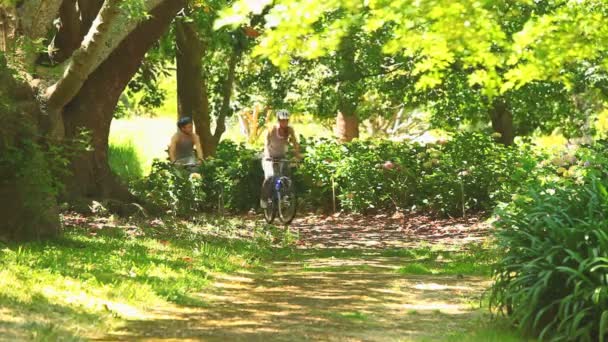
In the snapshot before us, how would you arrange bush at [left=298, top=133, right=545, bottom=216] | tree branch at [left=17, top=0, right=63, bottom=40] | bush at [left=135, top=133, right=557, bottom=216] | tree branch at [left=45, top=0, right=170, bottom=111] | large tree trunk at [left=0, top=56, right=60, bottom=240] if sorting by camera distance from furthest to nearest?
1. bush at [left=298, top=133, right=545, bottom=216]
2. bush at [left=135, top=133, right=557, bottom=216]
3. tree branch at [left=45, top=0, right=170, bottom=111]
4. tree branch at [left=17, top=0, right=63, bottom=40]
5. large tree trunk at [left=0, top=56, right=60, bottom=240]

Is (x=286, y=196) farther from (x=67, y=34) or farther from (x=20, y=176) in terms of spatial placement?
(x=20, y=176)

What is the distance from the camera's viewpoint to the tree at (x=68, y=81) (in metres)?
10.8

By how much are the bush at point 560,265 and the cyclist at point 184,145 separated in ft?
27.0

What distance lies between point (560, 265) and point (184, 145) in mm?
9433

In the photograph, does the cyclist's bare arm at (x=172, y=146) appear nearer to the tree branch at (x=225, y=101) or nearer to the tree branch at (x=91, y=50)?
the tree branch at (x=91, y=50)

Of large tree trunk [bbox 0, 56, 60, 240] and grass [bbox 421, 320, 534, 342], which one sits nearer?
grass [bbox 421, 320, 534, 342]

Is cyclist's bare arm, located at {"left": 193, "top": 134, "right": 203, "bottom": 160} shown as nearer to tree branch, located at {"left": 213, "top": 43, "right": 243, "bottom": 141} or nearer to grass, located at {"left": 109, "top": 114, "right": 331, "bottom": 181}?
tree branch, located at {"left": 213, "top": 43, "right": 243, "bottom": 141}

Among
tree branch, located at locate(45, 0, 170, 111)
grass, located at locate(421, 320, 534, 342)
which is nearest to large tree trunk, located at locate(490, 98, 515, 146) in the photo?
tree branch, located at locate(45, 0, 170, 111)

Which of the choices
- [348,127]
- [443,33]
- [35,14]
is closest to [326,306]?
[443,33]

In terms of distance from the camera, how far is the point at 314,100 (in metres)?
23.5

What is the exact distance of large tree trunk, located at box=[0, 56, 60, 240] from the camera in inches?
415

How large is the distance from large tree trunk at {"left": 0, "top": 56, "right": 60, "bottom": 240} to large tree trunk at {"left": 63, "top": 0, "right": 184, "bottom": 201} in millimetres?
3730

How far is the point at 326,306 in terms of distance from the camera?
8.27 m

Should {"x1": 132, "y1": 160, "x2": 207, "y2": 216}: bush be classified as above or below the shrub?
above
